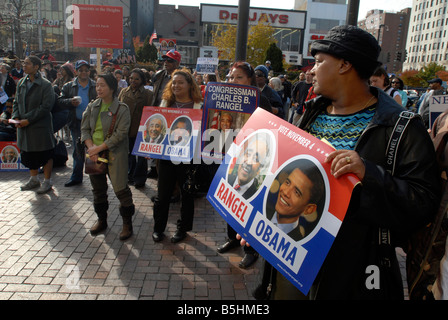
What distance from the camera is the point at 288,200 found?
5.26 ft

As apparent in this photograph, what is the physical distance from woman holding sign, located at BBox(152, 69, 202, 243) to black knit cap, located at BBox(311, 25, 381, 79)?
2654 mm

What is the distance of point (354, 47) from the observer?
5.33ft

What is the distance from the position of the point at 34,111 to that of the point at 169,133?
2.95 metres

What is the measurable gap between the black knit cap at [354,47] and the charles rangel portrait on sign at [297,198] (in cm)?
55

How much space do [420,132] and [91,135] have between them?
154 inches

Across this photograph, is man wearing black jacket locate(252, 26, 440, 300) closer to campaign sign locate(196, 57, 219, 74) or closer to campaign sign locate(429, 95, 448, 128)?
campaign sign locate(429, 95, 448, 128)

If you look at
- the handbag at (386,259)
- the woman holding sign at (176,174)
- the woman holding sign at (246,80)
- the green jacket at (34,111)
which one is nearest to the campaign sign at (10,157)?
the green jacket at (34,111)

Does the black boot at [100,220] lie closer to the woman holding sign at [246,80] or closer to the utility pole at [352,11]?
the woman holding sign at [246,80]

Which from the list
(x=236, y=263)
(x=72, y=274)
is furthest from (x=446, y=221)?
(x=72, y=274)

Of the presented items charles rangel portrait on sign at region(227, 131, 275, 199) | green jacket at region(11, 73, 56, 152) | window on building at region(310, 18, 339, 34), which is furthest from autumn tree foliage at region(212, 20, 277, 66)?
charles rangel portrait on sign at region(227, 131, 275, 199)

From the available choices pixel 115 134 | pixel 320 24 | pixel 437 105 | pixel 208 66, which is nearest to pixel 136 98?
pixel 115 134

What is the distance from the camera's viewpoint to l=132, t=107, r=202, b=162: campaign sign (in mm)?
3949

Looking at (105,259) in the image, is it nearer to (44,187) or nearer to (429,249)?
(44,187)
